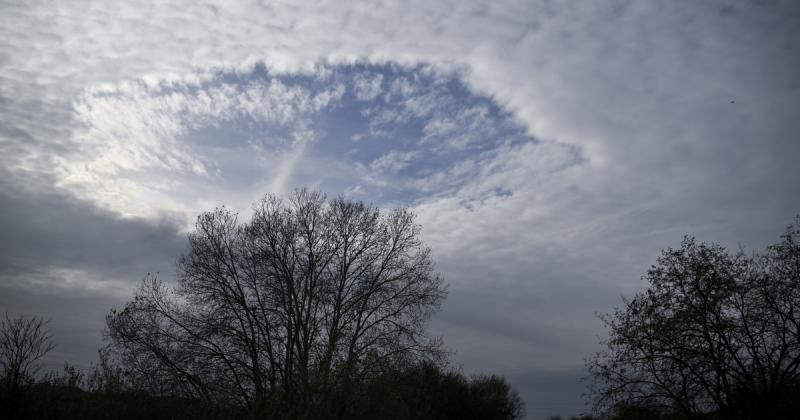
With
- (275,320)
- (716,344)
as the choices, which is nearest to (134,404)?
(275,320)

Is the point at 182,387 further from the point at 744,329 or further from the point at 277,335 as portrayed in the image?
the point at 744,329

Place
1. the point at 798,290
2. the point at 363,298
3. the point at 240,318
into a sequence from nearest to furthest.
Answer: the point at 798,290, the point at 240,318, the point at 363,298

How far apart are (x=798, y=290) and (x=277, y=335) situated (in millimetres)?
22411

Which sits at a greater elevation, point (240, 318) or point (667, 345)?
point (240, 318)

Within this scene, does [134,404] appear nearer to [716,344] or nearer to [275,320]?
[275,320]

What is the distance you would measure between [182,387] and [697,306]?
2163 centimetres

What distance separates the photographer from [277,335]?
23328 mm

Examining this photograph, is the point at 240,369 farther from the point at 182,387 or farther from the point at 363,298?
the point at 363,298

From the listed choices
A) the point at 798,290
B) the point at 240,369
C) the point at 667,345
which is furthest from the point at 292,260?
the point at 798,290

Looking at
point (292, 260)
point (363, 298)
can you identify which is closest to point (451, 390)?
point (363, 298)

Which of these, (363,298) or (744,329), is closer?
(744,329)

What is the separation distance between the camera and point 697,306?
20531 millimetres

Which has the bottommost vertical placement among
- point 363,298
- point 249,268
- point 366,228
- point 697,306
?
point 697,306

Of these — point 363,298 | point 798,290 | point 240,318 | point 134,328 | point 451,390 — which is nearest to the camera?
point 798,290
